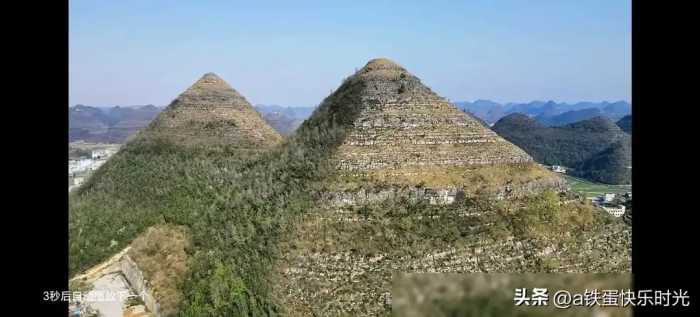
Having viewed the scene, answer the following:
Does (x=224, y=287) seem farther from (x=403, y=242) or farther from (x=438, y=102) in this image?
(x=438, y=102)

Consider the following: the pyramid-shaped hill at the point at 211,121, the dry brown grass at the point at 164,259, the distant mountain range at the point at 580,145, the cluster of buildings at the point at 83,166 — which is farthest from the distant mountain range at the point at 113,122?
the dry brown grass at the point at 164,259

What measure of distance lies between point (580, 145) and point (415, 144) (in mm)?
62825

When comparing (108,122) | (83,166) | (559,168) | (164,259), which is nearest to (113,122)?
(108,122)

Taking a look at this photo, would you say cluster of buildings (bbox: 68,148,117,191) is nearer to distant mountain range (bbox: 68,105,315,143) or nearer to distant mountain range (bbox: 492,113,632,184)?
distant mountain range (bbox: 68,105,315,143)

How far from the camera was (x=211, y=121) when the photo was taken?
109 feet

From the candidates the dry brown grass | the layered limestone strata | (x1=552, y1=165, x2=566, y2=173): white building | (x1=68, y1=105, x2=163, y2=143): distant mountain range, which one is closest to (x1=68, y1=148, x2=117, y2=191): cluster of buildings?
the dry brown grass

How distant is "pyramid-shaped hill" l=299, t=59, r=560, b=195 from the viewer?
685 inches

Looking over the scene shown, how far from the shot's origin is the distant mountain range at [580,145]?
63.3m

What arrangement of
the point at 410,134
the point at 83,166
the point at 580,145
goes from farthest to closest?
the point at 580,145
the point at 83,166
the point at 410,134

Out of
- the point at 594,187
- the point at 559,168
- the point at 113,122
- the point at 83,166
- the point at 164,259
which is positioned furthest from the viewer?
the point at 113,122

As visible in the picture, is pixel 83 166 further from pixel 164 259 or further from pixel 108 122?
pixel 108 122

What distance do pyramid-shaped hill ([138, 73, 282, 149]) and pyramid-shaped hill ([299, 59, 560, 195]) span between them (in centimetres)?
1301

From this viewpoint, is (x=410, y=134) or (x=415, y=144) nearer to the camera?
(x=415, y=144)
